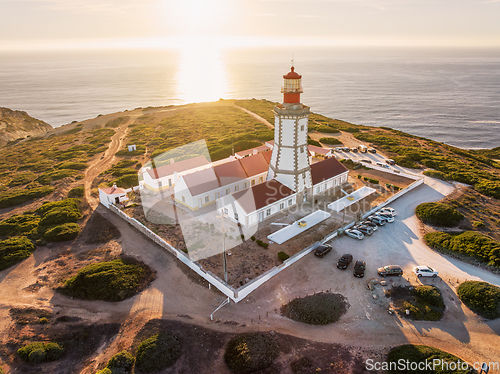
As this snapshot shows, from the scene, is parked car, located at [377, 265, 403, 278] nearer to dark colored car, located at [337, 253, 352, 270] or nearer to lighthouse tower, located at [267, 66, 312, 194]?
dark colored car, located at [337, 253, 352, 270]

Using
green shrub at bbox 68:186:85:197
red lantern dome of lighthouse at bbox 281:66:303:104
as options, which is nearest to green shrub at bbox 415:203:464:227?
red lantern dome of lighthouse at bbox 281:66:303:104

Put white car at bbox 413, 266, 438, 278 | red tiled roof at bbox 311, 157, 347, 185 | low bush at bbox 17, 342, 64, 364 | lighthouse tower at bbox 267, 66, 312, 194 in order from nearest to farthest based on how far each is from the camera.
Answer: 1. low bush at bbox 17, 342, 64, 364
2. white car at bbox 413, 266, 438, 278
3. lighthouse tower at bbox 267, 66, 312, 194
4. red tiled roof at bbox 311, 157, 347, 185

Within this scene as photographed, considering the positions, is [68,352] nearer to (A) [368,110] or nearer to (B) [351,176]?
(B) [351,176]

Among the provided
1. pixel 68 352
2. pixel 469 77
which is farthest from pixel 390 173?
pixel 469 77

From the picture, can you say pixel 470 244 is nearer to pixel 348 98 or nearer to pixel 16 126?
pixel 16 126

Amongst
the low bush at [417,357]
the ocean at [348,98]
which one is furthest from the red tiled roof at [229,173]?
the ocean at [348,98]

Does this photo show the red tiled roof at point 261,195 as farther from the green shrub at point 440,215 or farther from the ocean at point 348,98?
the ocean at point 348,98

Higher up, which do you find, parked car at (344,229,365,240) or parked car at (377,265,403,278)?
parked car at (377,265,403,278)
